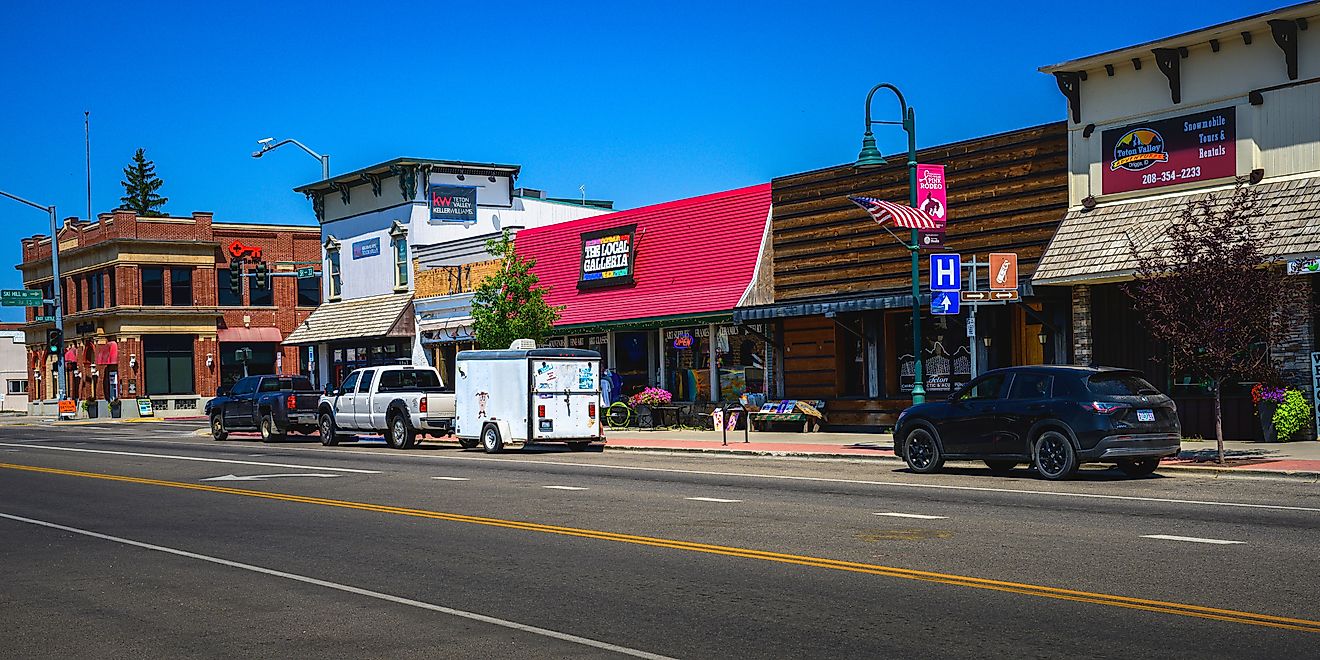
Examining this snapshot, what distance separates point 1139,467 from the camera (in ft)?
62.4

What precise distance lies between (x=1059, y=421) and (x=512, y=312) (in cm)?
2000

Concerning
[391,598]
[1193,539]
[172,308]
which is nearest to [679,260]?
[1193,539]

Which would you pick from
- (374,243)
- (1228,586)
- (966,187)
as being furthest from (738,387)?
(1228,586)

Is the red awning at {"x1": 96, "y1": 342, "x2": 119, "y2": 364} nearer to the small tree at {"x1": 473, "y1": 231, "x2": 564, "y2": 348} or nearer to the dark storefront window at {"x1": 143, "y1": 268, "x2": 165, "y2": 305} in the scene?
the dark storefront window at {"x1": 143, "y1": 268, "x2": 165, "y2": 305}

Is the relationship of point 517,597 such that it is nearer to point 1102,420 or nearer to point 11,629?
point 11,629

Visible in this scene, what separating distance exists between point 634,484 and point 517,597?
31.5 ft

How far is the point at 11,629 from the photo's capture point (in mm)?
9008

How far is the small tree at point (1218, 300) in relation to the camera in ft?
61.6

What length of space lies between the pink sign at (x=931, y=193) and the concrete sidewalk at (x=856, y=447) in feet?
15.2

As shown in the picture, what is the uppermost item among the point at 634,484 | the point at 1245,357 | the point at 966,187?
the point at 966,187

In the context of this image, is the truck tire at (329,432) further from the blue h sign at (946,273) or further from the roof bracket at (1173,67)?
the roof bracket at (1173,67)

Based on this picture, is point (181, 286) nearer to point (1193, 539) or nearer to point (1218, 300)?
point (1218, 300)

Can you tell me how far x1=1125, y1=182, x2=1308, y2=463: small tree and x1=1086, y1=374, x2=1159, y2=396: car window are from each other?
1.33 metres

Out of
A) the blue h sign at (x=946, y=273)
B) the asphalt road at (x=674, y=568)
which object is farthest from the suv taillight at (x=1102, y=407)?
the blue h sign at (x=946, y=273)
